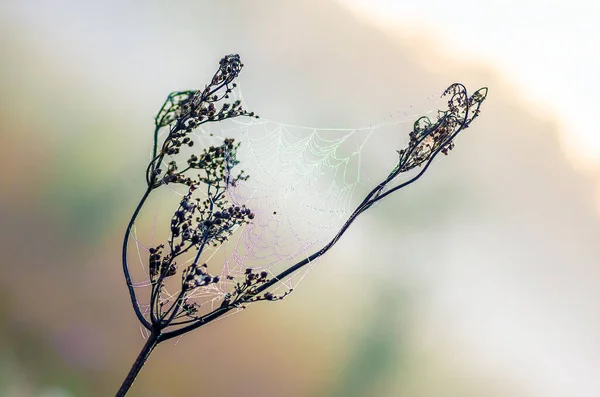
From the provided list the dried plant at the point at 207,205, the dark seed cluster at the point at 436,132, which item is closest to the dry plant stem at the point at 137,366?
the dried plant at the point at 207,205

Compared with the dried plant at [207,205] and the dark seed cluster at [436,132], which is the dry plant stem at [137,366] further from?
the dark seed cluster at [436,132]

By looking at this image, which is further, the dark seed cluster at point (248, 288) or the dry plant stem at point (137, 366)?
the dark seed cluster at point (248, 288)

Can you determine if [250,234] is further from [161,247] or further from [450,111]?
[450,111]

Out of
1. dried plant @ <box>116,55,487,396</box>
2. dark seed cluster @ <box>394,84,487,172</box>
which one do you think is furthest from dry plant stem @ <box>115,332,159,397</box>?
dark seed cluster @ <box>394,84,487,172</box>

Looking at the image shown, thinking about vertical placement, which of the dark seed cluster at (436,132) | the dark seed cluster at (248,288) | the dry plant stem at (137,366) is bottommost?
the dry plant stem at (137,366)

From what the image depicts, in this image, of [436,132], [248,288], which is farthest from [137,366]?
[436,132]

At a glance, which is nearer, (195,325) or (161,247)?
(195,325)

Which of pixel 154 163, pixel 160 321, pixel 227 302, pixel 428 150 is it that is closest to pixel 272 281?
pixel 227 302

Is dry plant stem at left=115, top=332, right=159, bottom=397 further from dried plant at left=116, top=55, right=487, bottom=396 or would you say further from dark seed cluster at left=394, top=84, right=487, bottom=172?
dark seed cluster at left=394, top=84, right=487, bottom=172
